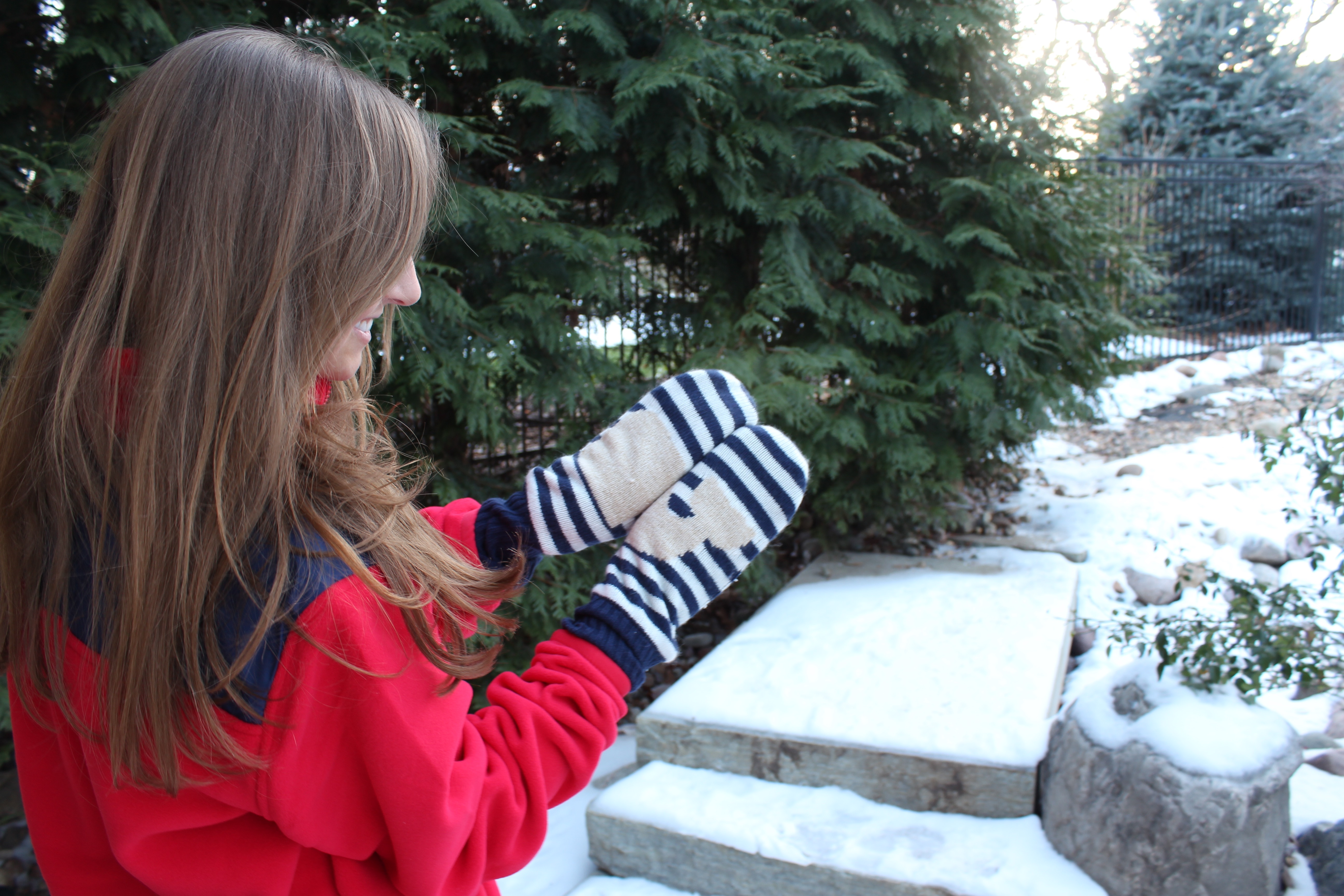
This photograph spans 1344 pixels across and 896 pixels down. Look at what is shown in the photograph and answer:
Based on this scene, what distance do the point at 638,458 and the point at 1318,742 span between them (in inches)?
107

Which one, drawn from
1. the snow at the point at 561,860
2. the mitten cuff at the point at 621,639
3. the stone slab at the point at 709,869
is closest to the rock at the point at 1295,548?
the stone slab at the point at 709,869

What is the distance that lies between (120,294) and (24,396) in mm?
171

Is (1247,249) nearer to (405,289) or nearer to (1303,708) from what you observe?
(1303,708)

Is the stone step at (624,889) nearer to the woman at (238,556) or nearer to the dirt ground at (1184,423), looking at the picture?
the woman at (238,556)

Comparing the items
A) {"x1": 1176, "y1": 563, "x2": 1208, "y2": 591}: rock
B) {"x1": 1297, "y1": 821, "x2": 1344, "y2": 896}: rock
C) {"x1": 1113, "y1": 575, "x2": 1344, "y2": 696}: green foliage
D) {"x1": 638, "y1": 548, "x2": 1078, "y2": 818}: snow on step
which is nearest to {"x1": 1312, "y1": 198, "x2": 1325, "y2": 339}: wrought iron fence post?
{"x1": 1176, "y1": 563, "x2": 1208, "y2": 591}: rock

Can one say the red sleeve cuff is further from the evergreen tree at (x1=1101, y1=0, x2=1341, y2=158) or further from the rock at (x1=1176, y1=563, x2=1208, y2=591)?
the evergreen tree at (x1=1101, y1=0, x2=1341, y2=158)

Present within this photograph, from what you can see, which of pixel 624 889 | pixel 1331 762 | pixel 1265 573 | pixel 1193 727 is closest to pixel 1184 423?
pixel 1265 573

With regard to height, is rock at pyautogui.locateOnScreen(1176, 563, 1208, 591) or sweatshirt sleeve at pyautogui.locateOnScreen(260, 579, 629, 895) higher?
sweatshirt sleeve at pyautogui.locateOnScreen(260, 579, 629, 895)

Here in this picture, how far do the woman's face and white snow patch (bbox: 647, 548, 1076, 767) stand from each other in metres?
2.05

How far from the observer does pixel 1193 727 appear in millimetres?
2096

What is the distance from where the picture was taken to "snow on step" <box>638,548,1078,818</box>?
96.9 inches

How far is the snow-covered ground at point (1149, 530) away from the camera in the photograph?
254 centimetres

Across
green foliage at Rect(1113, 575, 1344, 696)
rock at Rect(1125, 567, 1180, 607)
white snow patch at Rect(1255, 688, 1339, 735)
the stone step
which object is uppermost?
green foliage at Rect(1113, 575, 1344, 696)

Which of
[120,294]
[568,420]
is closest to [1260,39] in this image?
[568,420]
